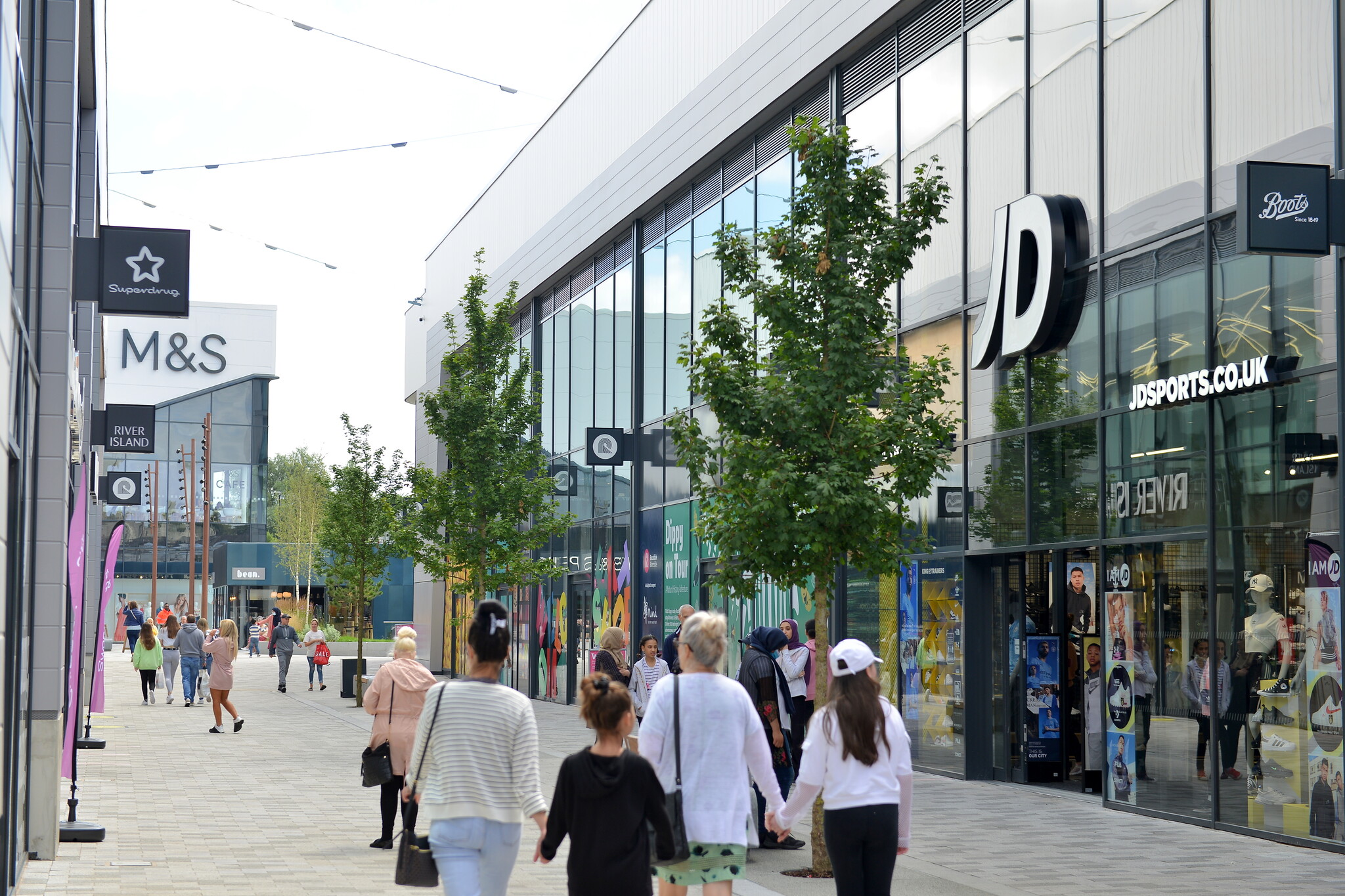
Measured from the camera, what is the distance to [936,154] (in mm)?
18250

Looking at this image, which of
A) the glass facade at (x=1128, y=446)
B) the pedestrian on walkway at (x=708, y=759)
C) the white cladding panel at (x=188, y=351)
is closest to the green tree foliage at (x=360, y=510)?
the glass facade at (x=1128, y=446)

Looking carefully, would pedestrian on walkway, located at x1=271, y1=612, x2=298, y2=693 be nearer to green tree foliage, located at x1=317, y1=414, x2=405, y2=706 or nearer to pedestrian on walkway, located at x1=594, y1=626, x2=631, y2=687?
green tree foliage, located at x1=317, y1=414, x2=405, y2=706

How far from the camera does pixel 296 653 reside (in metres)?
62.9

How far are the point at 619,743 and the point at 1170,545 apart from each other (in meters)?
9.16

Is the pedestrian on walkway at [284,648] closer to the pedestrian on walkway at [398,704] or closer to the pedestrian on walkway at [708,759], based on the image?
the pedestrian on walkway at [398,704]

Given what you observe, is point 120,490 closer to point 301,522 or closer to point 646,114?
point 646,114

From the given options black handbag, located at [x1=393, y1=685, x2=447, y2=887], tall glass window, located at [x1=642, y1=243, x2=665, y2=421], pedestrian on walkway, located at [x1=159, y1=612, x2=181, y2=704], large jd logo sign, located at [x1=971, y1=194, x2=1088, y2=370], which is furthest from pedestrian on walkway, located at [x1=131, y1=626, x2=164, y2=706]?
black handbag, located at [x1=393, y1=685, x2=447, y2=887]

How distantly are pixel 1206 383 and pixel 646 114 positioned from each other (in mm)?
17494

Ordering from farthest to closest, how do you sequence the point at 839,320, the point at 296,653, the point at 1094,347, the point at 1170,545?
the point at 296,653 → the point at 1094,347 → the point at 1170,545 → the point at 839,320

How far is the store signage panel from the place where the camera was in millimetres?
12266

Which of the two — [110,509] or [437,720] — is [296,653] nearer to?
[110,509]

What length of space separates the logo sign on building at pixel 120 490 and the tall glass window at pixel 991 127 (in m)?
21.2

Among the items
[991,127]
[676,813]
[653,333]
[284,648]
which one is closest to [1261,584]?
[991,127]

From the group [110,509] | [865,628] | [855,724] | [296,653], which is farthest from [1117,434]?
[110,509]
